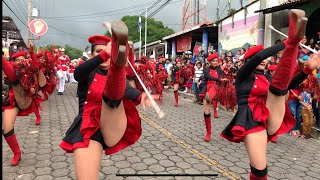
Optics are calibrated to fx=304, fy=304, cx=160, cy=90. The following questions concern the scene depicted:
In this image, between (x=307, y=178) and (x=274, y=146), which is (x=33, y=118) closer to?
(x=274, y=146)

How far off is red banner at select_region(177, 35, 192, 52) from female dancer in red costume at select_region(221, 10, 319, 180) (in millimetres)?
18517

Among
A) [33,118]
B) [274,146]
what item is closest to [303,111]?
[274,146]

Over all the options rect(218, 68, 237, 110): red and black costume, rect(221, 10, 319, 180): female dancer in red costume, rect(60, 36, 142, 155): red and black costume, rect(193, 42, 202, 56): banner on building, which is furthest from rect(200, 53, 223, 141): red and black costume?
rect(193, 42, 202, 56): banner on building

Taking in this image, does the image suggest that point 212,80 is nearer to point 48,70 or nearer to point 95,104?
point 48,70

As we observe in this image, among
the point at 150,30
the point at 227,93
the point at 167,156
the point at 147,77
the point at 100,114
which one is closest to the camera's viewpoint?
the point at 100,114

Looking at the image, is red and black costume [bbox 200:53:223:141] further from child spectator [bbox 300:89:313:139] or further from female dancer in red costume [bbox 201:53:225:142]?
child spectator [bbox 300:89:313:139]

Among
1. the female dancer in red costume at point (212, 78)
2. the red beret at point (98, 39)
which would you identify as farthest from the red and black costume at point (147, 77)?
the female dancer in red costume at point (212, 78)

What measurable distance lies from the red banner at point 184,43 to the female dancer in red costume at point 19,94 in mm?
17367

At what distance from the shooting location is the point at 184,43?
75.1 feet

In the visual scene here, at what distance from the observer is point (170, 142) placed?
617 cm

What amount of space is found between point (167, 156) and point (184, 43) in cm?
1834

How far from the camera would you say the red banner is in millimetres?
22053

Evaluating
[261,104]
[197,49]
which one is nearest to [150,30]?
[197,49]

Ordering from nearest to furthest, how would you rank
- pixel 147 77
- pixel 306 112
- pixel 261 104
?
pixel 261 104, pixel 147 77, pixel 306 112
